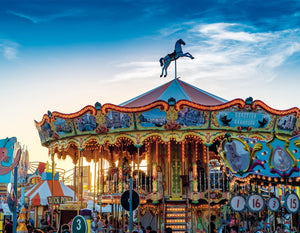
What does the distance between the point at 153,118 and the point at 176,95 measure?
263cm

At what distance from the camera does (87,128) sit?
1703 cm

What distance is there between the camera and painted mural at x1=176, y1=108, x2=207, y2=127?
15.9 m

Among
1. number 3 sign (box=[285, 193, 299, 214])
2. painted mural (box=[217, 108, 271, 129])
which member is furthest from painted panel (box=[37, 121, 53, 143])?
number 3 sign (box=[285, 193, 299, 214])

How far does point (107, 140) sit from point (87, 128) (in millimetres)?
919

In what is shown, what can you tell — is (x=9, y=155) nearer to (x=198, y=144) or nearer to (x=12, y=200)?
(x=12, y=200)

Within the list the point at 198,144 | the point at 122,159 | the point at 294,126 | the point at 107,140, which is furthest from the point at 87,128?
the point at 294,126

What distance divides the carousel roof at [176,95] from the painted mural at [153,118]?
5.91 ft

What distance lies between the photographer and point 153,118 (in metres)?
16.1

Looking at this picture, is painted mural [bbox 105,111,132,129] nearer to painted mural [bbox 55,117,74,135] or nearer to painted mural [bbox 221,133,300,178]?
painted mural [bbox 55,117,74,135]

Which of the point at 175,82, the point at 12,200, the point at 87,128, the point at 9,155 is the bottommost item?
the point at 12,200

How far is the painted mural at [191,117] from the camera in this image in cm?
1593

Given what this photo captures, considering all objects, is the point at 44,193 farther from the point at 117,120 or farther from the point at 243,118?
the point at 243,118

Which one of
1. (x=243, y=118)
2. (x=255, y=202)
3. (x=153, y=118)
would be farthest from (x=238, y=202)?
(x=153, y=118)

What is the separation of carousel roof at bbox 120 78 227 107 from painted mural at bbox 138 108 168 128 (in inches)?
71.0
